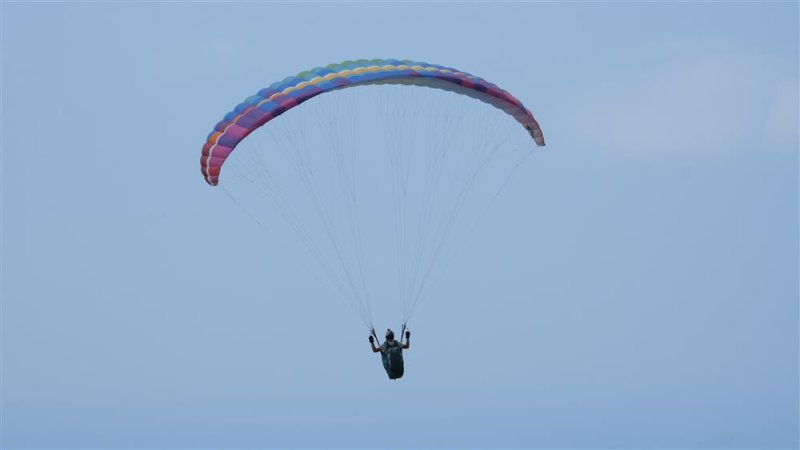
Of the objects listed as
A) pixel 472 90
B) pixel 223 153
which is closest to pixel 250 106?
pixel 223 153

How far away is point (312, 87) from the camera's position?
43156 mm

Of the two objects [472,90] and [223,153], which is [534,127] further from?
[223,153]

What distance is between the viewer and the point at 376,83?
4325cm

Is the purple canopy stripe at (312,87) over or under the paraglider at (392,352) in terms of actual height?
over

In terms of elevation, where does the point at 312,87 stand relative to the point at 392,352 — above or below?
above

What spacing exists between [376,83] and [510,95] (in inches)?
163

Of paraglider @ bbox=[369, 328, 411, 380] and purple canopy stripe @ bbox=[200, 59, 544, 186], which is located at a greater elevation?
purple canopy stripe @ bbox=[200, 59, 544, 186]

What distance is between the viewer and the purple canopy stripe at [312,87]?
1695 inches

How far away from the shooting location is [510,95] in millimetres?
45844

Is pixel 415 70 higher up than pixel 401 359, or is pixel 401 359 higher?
pixel 415 70

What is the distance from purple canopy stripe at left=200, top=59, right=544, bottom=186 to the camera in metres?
43.1

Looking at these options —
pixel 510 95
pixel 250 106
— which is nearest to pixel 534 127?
pixel 510 95

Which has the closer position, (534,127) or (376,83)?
(376,83)

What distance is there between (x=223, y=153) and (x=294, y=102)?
81.1 inches
